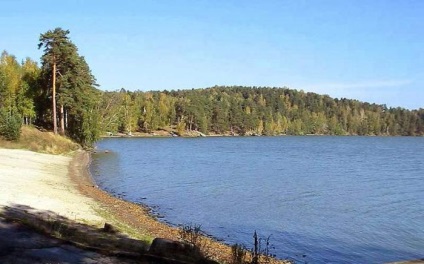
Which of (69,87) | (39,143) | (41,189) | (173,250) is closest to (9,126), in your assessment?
(39,143)

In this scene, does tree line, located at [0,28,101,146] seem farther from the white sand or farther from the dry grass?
the white sand

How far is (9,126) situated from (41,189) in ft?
79.8

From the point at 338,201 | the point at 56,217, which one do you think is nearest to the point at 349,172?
the point at 338,201

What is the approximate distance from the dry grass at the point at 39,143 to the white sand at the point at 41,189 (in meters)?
6.71

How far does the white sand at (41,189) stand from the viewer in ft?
62.4

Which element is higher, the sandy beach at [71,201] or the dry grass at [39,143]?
the dry grass at [39,143]

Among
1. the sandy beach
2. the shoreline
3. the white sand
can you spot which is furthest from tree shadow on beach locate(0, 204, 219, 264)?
the white sand

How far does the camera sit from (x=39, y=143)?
48.7 metres

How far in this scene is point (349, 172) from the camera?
5638 centimetres

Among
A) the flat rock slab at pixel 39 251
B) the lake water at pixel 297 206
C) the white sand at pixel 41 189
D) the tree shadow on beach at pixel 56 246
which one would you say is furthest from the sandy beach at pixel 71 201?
the flat rock slab at pixel 39 251

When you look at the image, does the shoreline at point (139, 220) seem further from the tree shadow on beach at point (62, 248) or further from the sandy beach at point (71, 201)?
the tree shadow on beach at point (62, 248)

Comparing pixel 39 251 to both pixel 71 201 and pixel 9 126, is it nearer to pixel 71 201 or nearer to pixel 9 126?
pixel 71 201

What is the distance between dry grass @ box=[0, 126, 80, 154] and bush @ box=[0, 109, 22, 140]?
724mm

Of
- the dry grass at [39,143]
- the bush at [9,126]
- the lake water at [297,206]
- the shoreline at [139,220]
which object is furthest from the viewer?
the dry grass at [39,143]
